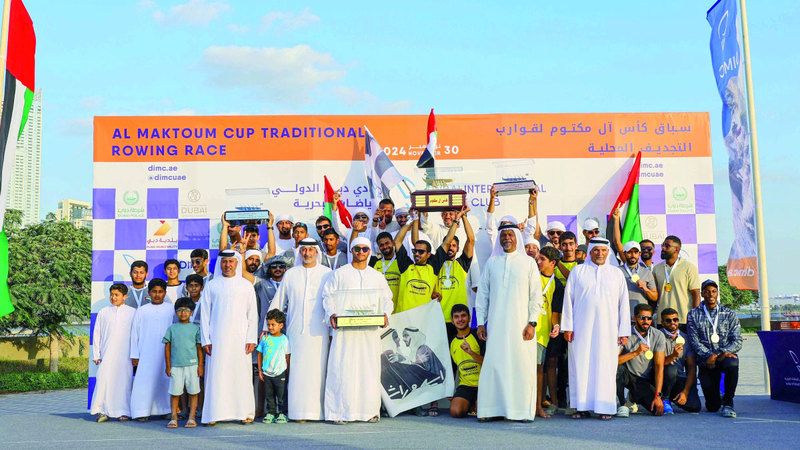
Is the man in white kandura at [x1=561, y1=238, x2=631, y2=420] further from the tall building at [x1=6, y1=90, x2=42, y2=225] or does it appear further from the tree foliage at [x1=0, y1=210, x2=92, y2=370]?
the tall building at [x1=6, y1=90, x2=42, y2=225]

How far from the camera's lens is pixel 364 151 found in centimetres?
933

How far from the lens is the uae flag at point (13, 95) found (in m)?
7.99

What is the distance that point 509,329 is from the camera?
23.3 feet

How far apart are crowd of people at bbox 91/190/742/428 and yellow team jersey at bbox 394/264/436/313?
1cm

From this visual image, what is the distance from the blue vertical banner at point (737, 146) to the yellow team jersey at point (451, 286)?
13.0 ft

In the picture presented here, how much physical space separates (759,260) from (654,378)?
3.14 metres

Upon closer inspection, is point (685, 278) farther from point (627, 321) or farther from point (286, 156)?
point (286, 156)

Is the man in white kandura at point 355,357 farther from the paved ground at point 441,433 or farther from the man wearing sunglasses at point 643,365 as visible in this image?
the man wearing sunglasses at point 643,365

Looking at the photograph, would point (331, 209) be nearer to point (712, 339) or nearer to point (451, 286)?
point (451, 286)

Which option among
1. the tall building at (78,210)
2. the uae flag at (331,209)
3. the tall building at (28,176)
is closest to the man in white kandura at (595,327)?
the uae flag at (331,209)

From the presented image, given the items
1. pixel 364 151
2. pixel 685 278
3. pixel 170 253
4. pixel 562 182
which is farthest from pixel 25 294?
pixel 685 278

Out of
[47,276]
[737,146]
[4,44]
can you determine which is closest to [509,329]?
[737,146]

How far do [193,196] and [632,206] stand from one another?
4.92 metres

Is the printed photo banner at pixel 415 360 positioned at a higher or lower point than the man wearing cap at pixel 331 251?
lower
